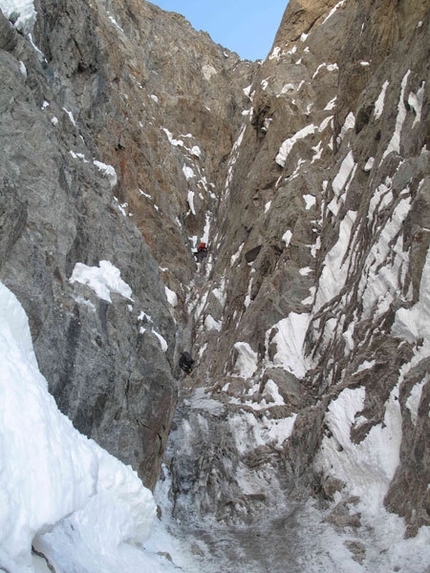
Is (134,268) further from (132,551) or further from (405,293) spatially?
(132,551)

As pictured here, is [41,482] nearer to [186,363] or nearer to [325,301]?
[325,301]

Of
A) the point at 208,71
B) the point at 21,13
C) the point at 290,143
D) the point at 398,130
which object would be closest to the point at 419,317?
the point at 398,130

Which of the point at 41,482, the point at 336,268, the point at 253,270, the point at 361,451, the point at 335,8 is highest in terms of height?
the point at 335,8

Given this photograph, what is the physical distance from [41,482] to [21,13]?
2262cm

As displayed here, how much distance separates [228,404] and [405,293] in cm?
891

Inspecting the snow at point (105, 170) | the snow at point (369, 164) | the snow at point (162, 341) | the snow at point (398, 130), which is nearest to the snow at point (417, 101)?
the snow at point (398, 130)

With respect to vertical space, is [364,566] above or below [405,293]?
below

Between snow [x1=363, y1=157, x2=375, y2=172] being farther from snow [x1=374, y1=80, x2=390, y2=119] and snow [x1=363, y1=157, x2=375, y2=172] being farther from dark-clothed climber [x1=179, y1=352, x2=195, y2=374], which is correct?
dark-clothed climber [x1=179, y1=352, x2=195, y2=374]

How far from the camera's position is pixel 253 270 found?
3225cm

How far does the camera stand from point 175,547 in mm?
14867

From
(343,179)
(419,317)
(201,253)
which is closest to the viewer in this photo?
(419,317)

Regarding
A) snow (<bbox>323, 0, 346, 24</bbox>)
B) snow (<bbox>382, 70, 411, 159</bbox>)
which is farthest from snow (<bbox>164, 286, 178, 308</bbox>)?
snow (<bbox>323, 0, 346, 24</bbox>)

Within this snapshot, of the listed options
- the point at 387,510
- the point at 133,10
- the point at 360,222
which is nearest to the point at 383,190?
the point at 360,222

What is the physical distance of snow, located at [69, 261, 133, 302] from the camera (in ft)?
49.9
